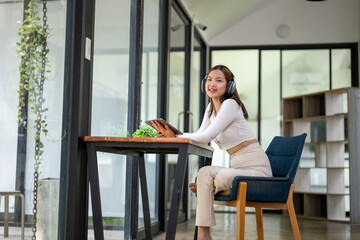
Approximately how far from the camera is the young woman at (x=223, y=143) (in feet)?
9.49

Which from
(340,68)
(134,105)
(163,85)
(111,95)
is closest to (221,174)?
(111,95)

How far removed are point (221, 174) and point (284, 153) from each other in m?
0.66

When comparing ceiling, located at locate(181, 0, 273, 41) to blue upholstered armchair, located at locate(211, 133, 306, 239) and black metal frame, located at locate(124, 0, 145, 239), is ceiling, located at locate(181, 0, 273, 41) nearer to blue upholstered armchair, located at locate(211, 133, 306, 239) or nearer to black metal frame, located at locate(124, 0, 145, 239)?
black metal frame, located at locate(124, 0, 145, 239)

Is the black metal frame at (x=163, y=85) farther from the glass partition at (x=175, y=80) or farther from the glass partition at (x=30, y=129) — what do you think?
the glass partition at (x=30, y=129)

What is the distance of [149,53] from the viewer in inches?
180

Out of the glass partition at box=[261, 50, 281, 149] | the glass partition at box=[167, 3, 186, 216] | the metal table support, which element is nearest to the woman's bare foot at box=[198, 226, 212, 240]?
the metal table support

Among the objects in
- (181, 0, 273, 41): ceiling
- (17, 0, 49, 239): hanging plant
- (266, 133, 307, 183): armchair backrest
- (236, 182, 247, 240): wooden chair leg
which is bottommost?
(236, 182, 247, 240): wooden chair leg

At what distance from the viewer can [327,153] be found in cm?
701

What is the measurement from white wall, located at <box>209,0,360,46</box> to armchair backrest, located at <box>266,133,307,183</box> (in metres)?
4.68

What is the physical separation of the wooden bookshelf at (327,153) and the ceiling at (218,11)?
147 cm

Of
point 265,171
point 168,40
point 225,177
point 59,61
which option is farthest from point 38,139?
point 168,40

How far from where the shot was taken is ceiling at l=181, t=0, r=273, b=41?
648 centimetres

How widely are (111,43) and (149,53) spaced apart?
110cm

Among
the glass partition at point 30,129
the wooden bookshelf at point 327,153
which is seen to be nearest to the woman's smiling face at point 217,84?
the glass partition at point 30,129
